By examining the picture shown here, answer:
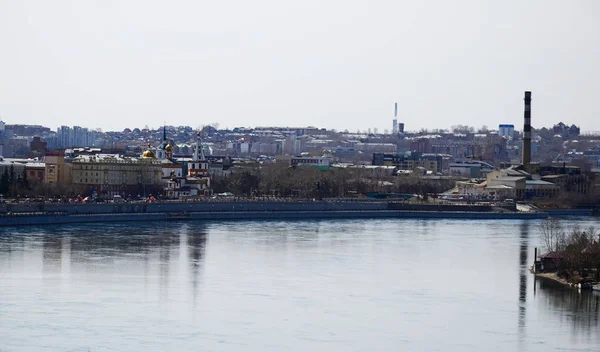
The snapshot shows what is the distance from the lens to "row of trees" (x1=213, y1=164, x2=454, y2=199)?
46.7 meters

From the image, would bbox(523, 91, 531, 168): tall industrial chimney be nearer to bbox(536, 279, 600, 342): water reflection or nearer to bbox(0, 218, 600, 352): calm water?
bbox(0, 218, 600, 352): calm water

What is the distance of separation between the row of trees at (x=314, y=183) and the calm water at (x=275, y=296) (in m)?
Result: 16.6

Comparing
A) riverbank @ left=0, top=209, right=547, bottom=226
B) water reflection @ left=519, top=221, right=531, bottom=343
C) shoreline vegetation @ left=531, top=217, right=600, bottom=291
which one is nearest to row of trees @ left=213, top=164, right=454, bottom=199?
riverbank @ left=0, top=209, right=547, bottom=226

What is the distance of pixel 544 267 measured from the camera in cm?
2316

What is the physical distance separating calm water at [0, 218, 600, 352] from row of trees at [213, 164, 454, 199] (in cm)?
1663

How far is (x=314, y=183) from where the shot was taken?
47844mm

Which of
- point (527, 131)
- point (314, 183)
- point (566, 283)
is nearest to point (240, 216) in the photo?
point (314, 183)

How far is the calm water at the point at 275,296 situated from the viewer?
1700cm

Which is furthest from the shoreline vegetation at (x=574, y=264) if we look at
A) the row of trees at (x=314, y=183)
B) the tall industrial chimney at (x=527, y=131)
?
the tall industrial chimney at (x=527, y=131)

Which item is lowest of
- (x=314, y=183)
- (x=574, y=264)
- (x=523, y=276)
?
(x=523, y=276)

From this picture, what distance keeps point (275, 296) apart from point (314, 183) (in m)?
27.7

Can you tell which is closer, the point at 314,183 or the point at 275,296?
the point at 275,296

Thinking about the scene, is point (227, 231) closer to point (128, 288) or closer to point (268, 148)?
point (128, 288)

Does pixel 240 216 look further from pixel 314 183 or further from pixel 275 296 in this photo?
pixel 275 296
